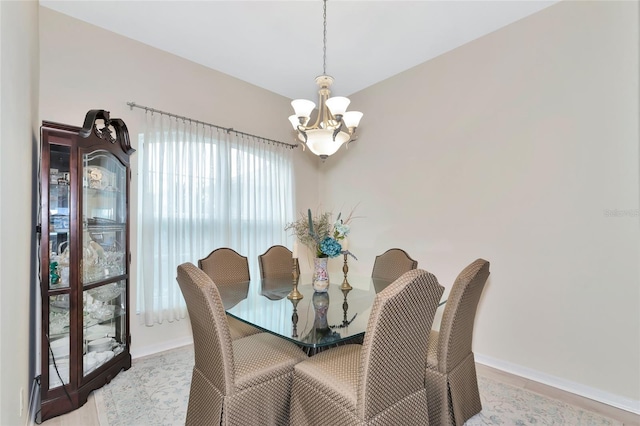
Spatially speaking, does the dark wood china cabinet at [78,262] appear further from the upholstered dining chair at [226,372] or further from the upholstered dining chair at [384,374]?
the upholstered dining chair at [384,374]

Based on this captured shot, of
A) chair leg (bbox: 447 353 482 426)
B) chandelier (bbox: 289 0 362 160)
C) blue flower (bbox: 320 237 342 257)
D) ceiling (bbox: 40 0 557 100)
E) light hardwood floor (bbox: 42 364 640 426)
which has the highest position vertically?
ceiling (bbox: 40 0 557 100)

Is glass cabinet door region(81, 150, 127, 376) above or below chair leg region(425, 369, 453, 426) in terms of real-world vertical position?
above

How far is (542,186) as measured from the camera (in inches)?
99.4

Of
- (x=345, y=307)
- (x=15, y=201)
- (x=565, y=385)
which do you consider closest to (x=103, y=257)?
(x=15, y=201)

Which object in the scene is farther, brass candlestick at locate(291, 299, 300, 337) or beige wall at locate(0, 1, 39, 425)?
brass candlestick at locate(291, 299, 300, 337)

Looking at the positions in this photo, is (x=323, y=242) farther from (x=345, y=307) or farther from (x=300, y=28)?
(x=300, y=28)

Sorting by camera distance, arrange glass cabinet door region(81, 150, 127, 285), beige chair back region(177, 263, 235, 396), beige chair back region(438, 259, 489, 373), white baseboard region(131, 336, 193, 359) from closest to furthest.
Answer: beige chair back region(177, 263, 235, 396)
beige chair back region(438, 259, 489, 373)
glass cabinet door region(81, 150, 127, 285)
white baseboard region(131, 336, 193, 359)

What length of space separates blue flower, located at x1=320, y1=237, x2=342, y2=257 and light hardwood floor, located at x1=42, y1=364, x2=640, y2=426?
171 centimetres

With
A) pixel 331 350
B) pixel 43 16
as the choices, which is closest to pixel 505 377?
pixel 331 350

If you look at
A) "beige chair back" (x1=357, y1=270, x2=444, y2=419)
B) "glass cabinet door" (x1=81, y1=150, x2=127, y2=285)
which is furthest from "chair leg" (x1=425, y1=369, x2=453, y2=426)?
"glass cabinet door" (x1=81, y1=150, x2=127, y2=285)

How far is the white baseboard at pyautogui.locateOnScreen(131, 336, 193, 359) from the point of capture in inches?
112

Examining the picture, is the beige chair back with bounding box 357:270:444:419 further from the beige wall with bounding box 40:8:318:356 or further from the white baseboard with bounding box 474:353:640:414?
the beige wall with bounding box 40:8:318:356

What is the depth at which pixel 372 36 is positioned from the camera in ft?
9.50

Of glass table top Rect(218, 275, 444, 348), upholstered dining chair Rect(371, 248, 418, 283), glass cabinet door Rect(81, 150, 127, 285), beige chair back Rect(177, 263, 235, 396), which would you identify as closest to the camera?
beige chair back Rect(177, 263, 235, 396)
